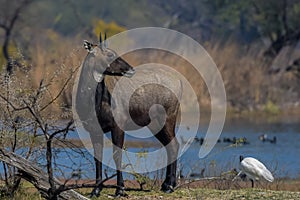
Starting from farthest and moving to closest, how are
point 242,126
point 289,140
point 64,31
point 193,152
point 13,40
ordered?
point 64,31
point 13,40
point 242,126
point 289,140
point 193,152

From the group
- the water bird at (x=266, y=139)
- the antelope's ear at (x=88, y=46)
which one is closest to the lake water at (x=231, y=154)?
the water bird at (x=266, y=139)

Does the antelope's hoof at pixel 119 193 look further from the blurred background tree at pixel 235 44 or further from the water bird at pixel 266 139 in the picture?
the water bird at pixel 266 139

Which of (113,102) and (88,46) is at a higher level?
(88,46)

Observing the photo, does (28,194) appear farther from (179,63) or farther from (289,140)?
(179,63)

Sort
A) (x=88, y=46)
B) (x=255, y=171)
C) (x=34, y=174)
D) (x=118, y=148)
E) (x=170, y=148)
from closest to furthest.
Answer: (x=34, y=174) < (x=88, y=46) < (x=118, y=148) < (x=170, y=148) < (x=255, y=171)

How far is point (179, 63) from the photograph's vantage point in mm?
31281

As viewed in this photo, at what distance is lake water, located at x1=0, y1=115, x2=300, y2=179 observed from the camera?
13195 mm

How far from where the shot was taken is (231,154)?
19312 millimetres

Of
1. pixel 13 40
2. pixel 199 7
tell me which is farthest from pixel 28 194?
pixel 199 7

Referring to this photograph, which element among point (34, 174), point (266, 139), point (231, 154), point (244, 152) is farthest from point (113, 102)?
point (266, 139)

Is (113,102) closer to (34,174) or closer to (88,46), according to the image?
(88,46)

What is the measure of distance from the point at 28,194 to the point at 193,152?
8453 millimetres

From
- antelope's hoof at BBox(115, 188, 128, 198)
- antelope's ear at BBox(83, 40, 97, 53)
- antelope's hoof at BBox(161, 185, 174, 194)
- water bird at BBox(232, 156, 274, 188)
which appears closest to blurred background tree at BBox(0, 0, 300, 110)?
antelope's ear at BBox(83, 40, 97, 53)

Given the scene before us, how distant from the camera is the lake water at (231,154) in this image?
13.2 metres
